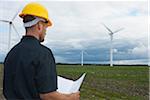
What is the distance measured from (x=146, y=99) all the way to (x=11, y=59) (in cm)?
1578

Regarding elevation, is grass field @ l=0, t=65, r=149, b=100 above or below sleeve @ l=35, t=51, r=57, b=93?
below

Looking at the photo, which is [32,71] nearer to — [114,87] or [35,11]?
[35,11]

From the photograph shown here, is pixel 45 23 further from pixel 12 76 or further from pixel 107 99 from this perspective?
pixel 107 99

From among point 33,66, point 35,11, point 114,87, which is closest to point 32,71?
point 33,66

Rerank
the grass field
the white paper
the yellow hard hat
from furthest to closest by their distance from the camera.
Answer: the grass field < the white paper < the yellow hard hat

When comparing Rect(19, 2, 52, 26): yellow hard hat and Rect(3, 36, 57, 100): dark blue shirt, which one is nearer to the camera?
Rect(3, 36, 57, 100): dark blue shirt

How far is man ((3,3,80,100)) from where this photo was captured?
3.99 m

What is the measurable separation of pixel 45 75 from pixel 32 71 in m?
0.14

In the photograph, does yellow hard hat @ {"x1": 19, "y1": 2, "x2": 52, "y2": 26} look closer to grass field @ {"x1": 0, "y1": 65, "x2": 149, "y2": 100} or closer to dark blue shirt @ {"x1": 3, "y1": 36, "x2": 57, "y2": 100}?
dark blue shirt @ {"x1": 3, "y1": 36, "x2": 57, "y2": 100}

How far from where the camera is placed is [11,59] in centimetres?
422

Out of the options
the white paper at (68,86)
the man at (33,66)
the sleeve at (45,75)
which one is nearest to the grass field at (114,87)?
the white paper at (68,86)

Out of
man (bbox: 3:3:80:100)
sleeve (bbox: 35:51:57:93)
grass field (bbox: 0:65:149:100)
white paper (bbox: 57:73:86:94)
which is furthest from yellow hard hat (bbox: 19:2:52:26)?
grass field (bbox: 0:65:149:100)

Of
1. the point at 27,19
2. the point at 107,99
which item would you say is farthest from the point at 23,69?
the point at 107,99

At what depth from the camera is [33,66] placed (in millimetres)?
4004
